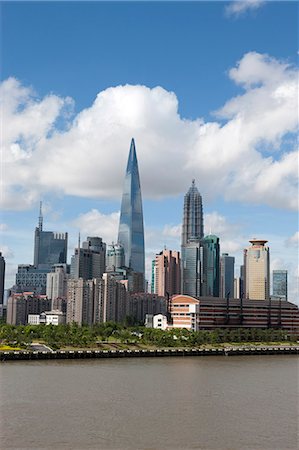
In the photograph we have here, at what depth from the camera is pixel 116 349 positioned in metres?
99.9

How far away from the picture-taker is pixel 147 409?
42.3 meters

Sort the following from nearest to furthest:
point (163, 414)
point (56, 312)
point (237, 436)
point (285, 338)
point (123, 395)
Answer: point (237, 436)
point (163, 414)
point (123, 395)
point (285, 338)
point (56, 312)

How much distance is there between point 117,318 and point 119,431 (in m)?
141

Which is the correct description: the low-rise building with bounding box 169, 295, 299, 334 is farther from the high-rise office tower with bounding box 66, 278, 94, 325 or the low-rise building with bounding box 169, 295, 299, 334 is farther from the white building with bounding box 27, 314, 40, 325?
the white building with bounding box 27, 314, 40, 325

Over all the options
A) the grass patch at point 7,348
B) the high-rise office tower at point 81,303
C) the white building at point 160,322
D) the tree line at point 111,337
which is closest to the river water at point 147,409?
the grass patch at point 7,348

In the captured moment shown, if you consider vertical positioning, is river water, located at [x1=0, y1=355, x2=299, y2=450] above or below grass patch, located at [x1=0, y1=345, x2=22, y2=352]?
below

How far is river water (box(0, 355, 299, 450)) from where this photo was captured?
1312 inches

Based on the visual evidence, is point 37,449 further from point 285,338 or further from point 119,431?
point 285,338

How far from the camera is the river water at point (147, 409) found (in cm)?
3331

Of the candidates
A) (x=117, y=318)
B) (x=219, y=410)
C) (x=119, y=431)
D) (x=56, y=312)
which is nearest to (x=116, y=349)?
(x=219, y=410)

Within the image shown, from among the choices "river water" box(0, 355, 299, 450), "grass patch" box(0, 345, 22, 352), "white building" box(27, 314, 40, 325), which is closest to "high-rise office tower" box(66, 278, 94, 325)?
"white building" box(27, 314, 40, 325)

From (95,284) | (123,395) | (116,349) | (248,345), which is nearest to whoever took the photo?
(123,395)

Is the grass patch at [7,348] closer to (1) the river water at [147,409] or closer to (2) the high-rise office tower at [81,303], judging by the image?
(1) the river water at [147,409]

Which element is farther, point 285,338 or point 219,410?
point 285,338
